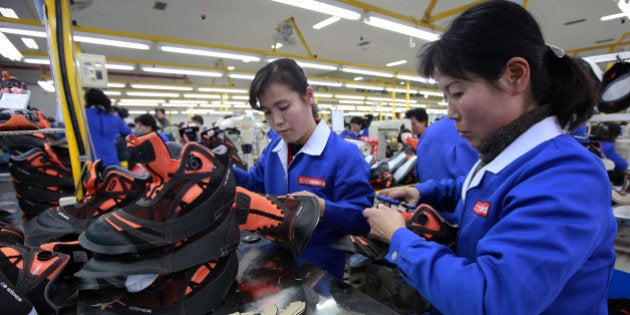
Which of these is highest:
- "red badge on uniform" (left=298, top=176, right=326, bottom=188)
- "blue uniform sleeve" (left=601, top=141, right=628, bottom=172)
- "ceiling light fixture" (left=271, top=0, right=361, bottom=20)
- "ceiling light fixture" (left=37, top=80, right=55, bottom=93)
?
"ceiling light fixture" (left=271, top=0, right=361, bottom=20)

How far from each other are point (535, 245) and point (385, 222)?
370 mm

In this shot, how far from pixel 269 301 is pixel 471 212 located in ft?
2.04

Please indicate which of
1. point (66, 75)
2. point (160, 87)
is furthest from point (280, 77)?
point (160, 87)

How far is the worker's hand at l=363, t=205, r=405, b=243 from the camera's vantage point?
2.64ft

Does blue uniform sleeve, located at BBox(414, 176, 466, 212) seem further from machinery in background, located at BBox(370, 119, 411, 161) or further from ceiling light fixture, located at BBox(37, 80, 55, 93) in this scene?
machinery in background, located at BBox(370, 119, 411, 161)

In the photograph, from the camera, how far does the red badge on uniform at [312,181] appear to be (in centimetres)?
127

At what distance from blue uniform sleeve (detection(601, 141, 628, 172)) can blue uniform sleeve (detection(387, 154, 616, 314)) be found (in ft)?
11.7

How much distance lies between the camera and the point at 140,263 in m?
0.70

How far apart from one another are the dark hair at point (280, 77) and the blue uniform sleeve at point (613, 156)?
146 inches

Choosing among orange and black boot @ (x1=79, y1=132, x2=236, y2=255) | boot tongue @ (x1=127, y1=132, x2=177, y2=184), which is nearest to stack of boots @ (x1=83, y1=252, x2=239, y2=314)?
orange and black boot @ (x1=79, y1=132, x2=236, y2=255)

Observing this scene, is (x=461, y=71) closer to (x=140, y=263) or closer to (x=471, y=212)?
(x=471, y=212)

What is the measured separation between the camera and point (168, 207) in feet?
2.45

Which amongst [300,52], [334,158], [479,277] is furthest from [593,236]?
[300,52]

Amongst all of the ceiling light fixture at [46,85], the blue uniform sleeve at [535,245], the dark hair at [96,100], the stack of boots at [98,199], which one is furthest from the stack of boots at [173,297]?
the dark hair at [96,100]
